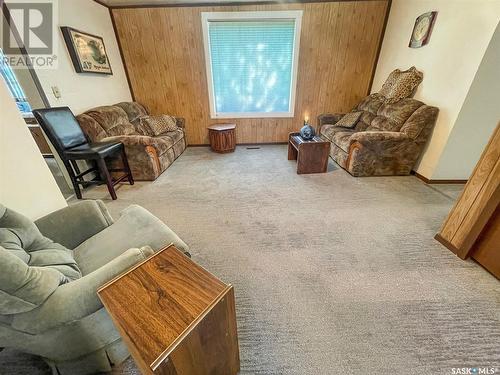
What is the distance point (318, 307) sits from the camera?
1.27 m

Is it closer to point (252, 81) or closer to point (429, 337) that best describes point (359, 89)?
point (252, 81)

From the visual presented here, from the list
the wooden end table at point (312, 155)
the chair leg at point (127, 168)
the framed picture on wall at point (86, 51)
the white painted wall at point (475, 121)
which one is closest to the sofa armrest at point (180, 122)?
the framed picture on wall at point (86, 51)

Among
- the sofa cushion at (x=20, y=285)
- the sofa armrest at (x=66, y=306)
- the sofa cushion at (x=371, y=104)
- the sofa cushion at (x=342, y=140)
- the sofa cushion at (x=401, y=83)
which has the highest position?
the sofa cushion at (x=401, y=83)

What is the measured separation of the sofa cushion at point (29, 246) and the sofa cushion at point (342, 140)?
3.02 m

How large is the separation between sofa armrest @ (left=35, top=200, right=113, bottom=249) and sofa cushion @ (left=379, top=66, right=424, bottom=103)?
12.4ft

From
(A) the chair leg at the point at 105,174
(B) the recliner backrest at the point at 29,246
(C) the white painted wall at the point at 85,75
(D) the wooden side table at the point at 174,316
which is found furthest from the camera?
(C) the white painted wall at the point at 85,75

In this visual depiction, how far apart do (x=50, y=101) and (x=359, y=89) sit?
15.4ft

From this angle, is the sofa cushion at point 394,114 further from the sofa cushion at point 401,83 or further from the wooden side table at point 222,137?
the wooden side table at point 222,137

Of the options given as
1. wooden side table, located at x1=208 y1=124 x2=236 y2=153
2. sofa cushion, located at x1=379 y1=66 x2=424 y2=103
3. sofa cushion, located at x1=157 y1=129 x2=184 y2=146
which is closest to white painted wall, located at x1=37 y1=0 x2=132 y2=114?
sofa cushion, located at x1=157 y1=129 x2=184 y2=146

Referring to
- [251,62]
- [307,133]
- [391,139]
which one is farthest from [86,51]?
[391,139]

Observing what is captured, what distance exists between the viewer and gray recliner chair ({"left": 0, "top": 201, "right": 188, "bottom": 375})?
0.73 metres

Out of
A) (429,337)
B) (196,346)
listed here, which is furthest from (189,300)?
(429,337)

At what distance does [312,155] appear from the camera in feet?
9.58

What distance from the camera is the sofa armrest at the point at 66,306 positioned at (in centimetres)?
74
